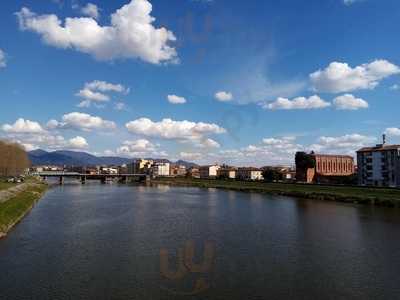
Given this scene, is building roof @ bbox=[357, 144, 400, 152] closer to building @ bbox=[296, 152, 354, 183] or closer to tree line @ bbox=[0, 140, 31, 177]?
building @ bbox=[296, 152, 354, 183]

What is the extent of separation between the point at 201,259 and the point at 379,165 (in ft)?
245

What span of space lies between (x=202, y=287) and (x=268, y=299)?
3028mm

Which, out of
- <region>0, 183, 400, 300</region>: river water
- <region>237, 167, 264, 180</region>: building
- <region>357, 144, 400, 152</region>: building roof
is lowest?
<region>0, 183, 400, 300</region>: river water

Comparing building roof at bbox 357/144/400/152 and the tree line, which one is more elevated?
building roof at bbox 357/144/400/152

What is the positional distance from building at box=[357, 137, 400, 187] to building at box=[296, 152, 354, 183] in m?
16.8

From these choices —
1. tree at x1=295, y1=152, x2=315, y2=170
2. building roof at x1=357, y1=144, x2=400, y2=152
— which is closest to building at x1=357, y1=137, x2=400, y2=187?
building roof at x1=357, y1=144, x2=400, y2=152

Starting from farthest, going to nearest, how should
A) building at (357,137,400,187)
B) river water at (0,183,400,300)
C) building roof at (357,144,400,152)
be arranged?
building roof at (357,144,400,152) < building at (357,137,400,187) < river water at (0,183,400,300)

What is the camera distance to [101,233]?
3022 cm

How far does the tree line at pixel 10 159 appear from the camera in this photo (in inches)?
3944

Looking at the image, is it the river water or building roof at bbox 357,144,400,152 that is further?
building roof at bbox 357,144,400,152

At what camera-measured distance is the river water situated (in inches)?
631

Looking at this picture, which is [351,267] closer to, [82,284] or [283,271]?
[283,271]

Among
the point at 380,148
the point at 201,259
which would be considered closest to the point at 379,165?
the point at 380,148

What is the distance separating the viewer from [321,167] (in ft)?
412
